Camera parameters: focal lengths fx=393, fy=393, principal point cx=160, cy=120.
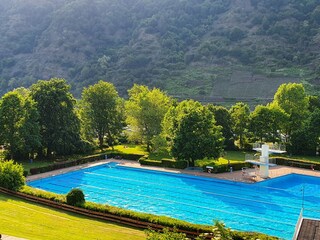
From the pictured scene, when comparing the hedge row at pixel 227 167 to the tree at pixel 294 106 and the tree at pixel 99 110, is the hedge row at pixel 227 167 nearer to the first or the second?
the tree at pixel 294 106

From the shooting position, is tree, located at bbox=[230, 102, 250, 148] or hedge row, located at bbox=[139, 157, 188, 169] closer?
hedge row, located at bbox=[139, 157, 188, 169]

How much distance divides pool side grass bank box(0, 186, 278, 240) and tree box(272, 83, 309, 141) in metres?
27.1

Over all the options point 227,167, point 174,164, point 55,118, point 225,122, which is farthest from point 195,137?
point 55,118

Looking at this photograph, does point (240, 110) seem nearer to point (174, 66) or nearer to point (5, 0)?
point (174, 66)

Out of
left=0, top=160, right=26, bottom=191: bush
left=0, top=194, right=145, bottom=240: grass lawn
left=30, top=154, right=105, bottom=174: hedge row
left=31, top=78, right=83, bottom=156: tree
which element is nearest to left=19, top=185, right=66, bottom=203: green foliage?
left=0, top=160, right=26, bottom=191: bush

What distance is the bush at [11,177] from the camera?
24.2 m

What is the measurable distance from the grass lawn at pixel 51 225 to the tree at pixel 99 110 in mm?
21381

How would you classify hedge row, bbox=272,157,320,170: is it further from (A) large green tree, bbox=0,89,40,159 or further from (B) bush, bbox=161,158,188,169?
(A) large green tree, bbox=0,89,40,159

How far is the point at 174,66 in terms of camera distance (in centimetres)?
9606

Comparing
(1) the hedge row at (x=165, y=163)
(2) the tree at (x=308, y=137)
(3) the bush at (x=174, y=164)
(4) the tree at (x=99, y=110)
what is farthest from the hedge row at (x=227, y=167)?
(4) the tree at (x=99, y=110)

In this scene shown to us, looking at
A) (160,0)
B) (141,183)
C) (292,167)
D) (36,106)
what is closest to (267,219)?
(141,183)

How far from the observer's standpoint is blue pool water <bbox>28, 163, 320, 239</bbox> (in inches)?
898

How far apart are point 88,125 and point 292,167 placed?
835 inches

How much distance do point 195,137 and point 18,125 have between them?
1554cm
